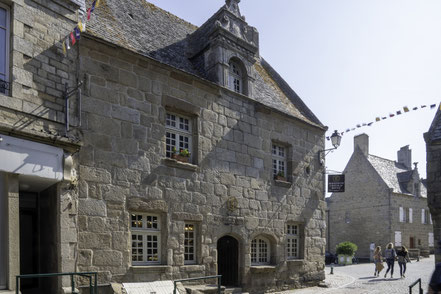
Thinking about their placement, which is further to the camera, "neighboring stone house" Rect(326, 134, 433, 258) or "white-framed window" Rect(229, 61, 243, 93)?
"neighboring stone house" Rect(326, 134, 433, 258)

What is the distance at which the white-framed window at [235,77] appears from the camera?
1191 cm

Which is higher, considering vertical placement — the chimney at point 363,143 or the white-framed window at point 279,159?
the chimney at point 363,143

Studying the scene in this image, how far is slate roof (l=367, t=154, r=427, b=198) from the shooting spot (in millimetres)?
30938

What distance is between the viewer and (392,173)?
1292 inches

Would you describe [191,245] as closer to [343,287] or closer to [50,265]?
[50,265]

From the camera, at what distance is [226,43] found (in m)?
11.5

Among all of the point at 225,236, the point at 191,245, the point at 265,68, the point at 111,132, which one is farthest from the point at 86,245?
the point at 265,68

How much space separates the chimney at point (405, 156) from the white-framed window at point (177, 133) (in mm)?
30835

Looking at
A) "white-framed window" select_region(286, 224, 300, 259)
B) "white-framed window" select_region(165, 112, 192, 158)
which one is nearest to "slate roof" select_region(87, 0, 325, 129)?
"white-framed window" select_region(165, 112, 192, 158)

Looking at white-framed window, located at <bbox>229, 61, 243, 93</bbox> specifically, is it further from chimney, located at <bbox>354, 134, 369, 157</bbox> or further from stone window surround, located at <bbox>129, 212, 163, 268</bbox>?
chimney, located at <bbox>354, 134, 369, 157</bbox>

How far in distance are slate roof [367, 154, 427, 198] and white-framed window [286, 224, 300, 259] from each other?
19104 mm

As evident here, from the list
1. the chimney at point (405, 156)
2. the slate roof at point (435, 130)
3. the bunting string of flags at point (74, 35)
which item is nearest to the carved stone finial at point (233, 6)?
the bunting string of flags at point (74, 35)

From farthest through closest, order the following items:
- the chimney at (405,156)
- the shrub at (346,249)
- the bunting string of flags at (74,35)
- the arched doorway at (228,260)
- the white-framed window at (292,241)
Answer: the chimney at (405,156) < the shrub at (346,249) < the white-framed window at (292,241) < the arched doorway at (228,260) < the bunting string of flags at (74,35)

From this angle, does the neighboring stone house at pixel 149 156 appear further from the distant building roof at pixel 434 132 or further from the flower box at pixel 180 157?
the distant building roof at pixel 434 132
